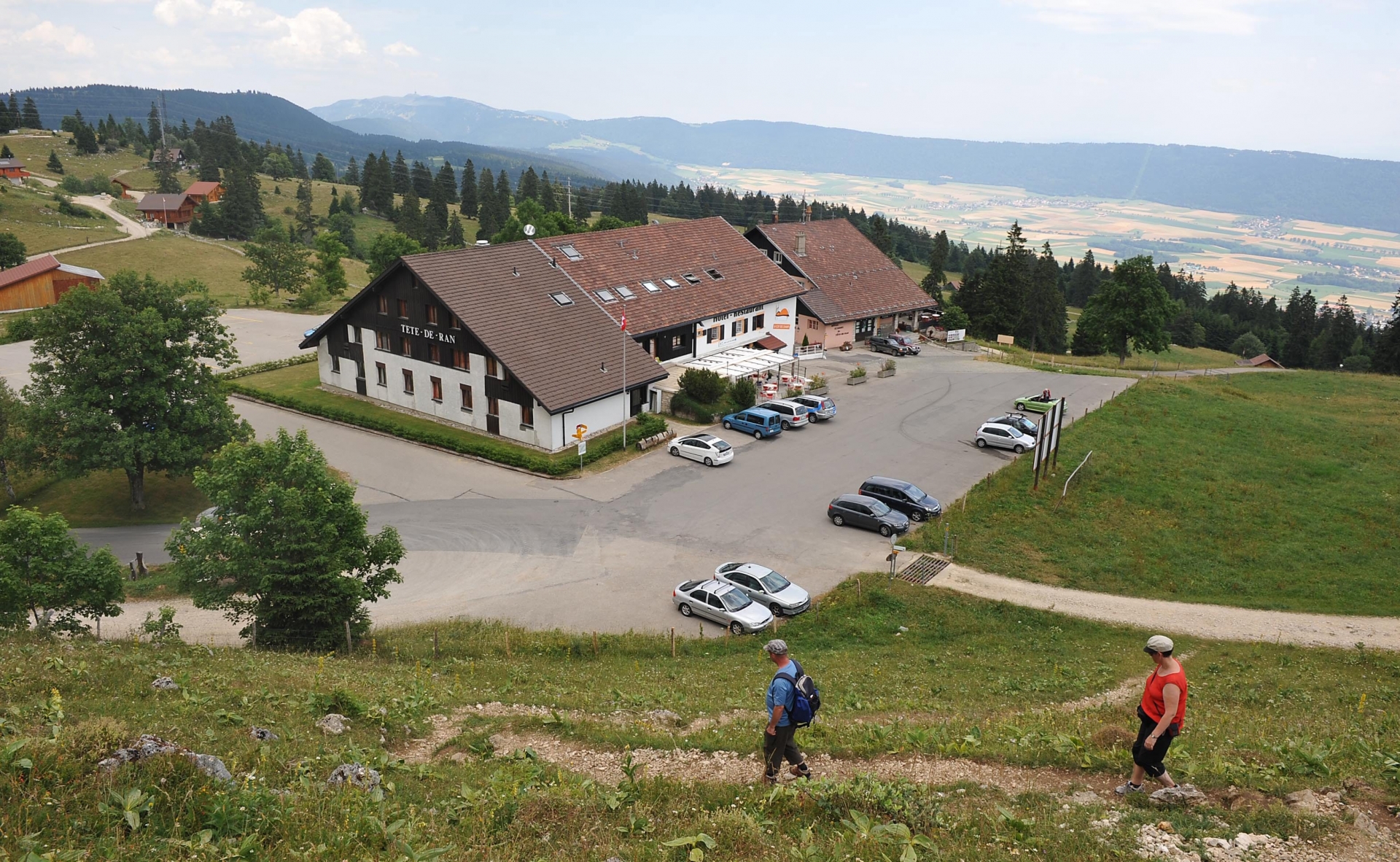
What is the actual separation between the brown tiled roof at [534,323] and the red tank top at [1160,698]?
32.5 meters

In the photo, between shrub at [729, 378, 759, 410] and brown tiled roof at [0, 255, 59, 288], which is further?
brown tiled roof at [0, 255, 59, 288]

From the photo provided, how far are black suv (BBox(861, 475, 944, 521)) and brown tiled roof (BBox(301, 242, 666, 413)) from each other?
15.3 metres

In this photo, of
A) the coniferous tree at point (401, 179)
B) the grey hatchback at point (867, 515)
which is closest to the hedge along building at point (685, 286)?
the grey hatchback at point (867, 515)

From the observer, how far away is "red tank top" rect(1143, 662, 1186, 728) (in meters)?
11.4

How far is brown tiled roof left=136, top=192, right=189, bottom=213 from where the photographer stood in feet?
433

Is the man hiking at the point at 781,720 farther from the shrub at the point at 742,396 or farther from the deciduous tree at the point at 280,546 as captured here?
the shrub at the point at 742,396

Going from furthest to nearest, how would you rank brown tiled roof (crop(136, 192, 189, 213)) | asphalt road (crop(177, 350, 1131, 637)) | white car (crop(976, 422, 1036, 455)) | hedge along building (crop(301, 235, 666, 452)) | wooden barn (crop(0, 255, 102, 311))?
brown tiled roof (crop(136, 192, 189, 213)), wooden barn (crop(0, 255, 102, 311)), white car (crop(976, 422, 1036, 455)), hedge along building (crop(301, 235, 666, 452)), asphalt road (crop(177, 350, 1131, 637))

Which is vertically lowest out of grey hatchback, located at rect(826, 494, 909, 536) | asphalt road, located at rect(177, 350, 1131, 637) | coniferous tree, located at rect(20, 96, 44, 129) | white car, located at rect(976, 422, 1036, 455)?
asphalt road, located at rect(177, 350, 1131, 637)

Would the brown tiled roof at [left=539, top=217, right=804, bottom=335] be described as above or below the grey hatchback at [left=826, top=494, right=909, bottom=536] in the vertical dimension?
above

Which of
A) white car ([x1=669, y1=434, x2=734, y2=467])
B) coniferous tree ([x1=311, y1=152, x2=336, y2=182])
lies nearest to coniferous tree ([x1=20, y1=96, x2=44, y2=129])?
coniferous tree ([x1=311, y1=152, x2=336, y2=182])

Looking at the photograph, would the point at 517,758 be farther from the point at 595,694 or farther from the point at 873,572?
the point at 873,572

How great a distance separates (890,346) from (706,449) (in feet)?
102

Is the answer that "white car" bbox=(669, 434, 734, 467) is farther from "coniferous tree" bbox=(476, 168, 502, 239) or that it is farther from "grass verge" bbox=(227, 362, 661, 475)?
"coniferous tree" bbox=(476, 168, 502, 239)

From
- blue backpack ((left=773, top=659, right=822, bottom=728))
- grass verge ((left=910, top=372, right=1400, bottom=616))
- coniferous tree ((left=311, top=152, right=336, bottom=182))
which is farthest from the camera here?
coniferous tree ((left=311, top=152, right=336, bottom=182))
